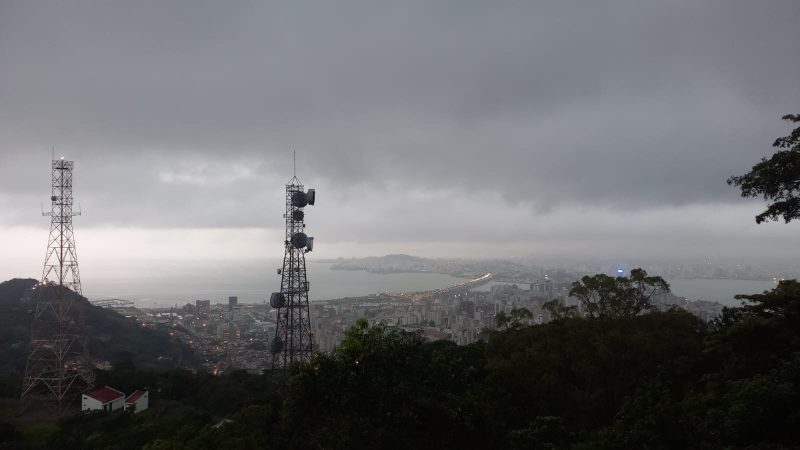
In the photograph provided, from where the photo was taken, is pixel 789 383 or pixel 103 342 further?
pixel 103 342

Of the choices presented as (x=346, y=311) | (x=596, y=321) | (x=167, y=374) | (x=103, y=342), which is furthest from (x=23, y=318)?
(x=596, y=321)

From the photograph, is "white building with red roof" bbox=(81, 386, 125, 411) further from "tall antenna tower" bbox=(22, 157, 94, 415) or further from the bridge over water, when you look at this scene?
the bridge over water

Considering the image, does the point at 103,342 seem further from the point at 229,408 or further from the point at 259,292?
the point at 259,292

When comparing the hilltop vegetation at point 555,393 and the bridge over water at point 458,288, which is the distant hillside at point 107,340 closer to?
the hilltop vegetation at point 555,393

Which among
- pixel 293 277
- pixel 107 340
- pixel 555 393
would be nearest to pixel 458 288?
pixel 107 340

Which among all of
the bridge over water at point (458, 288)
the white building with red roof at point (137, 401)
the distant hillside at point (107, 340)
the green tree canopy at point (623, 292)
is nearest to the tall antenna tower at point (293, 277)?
the white building with red roof at point (137, 401)

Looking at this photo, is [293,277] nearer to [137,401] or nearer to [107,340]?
[137,401]
